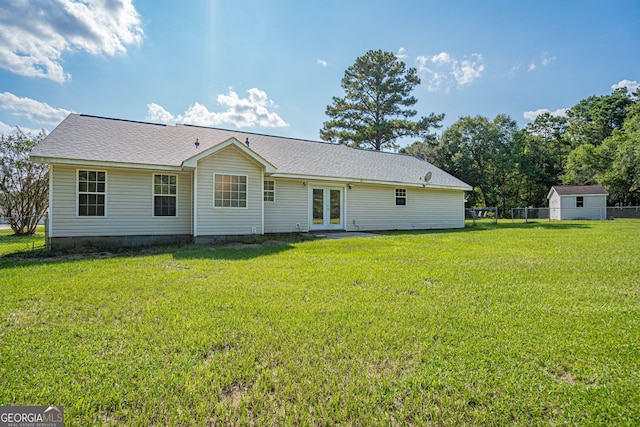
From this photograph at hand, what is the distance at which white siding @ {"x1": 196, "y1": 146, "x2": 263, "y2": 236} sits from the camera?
9.87 meters

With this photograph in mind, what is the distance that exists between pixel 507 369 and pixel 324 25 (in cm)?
1384

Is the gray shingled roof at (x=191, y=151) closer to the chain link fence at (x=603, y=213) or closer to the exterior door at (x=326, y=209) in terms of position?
the exterior door at (x=326, y=209)

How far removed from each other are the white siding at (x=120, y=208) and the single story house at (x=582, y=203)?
32.2 metres

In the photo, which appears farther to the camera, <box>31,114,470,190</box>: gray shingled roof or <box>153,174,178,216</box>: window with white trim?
<box>153,174,178,216</box>: window with white trim

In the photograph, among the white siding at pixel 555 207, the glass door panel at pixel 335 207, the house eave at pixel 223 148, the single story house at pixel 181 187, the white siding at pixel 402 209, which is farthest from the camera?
the white siding at pixel 555 207

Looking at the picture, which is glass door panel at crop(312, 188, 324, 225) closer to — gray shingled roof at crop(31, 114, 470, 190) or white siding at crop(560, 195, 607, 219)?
gray shingled roof at crop(31, 114, 470, 190)

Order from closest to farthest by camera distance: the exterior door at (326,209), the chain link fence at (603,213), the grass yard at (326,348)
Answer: the grass yard at (326,348) → the exterior door at (326,209) → the chain link fence at (603,213)

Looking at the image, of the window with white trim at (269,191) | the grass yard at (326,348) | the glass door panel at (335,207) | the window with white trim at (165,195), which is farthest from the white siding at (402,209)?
the grass yard at (326,348)

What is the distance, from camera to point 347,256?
7.36 metres

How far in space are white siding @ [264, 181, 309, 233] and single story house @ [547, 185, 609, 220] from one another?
2749 cm

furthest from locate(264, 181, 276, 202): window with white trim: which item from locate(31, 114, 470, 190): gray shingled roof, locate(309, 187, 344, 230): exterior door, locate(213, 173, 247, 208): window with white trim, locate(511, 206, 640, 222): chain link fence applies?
locate(511, 206, 640, 222): chain link fence

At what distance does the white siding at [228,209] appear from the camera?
9.87 metres

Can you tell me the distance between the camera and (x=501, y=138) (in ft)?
115

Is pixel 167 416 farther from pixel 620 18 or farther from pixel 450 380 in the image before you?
pixel 620 18
